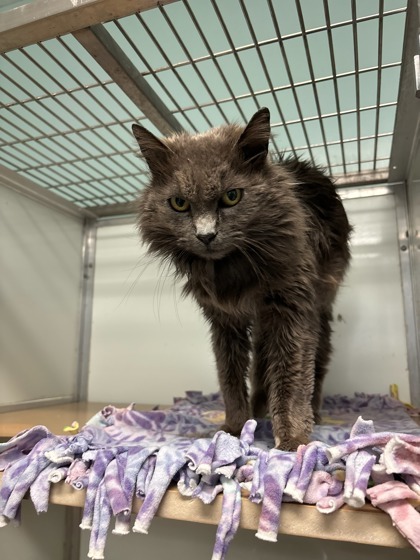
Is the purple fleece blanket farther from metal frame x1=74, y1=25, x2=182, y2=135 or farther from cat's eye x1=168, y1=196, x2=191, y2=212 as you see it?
metal frame x1=74, y1=25, x2=182, y2=135

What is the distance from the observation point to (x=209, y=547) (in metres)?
1.08

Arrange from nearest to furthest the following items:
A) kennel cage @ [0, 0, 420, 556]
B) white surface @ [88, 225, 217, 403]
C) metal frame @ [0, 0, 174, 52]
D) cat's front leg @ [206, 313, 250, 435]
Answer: metal frame @ [0, 0, 174, 52] < kennel cage @ [0, 0, 420, 556] < cat's front leg @ [206, 313, 250, 435] < white surface @ [88, 225, 217, 403]

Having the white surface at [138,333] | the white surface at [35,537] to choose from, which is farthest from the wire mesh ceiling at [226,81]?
the white surface at [35,537]

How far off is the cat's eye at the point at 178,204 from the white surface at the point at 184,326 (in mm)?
794

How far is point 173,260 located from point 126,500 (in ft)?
1.68

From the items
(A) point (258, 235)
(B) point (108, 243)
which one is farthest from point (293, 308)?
(B) point (108, 243)

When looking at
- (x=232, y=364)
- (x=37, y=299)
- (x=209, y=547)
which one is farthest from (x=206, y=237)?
(x=37, y=299)

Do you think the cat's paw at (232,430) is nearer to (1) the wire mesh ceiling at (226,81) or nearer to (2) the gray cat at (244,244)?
(2) the gray cat at (244,244)

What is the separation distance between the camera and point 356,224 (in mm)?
1493

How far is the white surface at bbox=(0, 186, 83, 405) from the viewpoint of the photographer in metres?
1.34

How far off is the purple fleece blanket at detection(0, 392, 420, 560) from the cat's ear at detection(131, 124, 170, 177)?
1.92ft

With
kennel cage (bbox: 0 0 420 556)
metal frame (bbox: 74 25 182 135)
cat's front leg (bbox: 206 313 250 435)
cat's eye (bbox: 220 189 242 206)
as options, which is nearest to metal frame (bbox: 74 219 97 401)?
kennel cage (bbox: 0 0 420 556)

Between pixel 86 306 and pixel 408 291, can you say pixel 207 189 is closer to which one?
pixel 408 291

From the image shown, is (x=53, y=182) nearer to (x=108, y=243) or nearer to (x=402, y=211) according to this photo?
(x=108, y=243)
